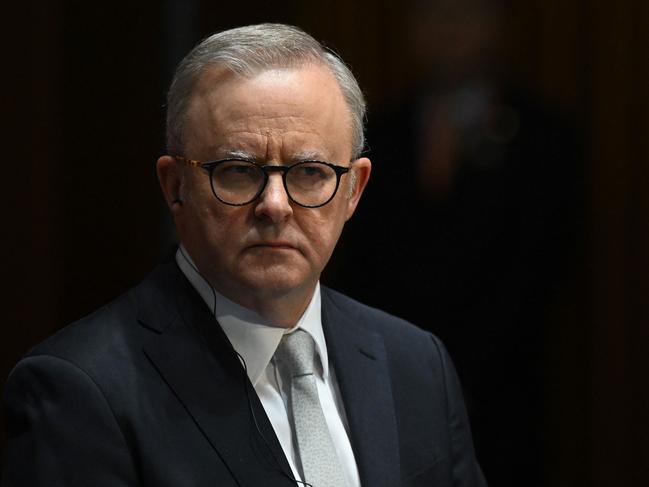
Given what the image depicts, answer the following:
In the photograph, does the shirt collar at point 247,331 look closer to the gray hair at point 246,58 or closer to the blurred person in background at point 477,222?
the gray hair at point 246,58

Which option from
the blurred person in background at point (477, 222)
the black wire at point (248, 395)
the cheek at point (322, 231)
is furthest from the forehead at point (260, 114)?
the blurred person in background at point (477, 222)

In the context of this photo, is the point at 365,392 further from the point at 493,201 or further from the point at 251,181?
the point at 493,201

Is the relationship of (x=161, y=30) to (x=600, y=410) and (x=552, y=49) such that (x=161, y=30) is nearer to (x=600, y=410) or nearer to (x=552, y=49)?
(x=552, y=49)

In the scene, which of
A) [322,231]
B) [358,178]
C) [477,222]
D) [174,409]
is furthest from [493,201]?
[174,409]

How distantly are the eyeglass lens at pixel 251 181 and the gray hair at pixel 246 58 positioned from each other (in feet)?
0.39

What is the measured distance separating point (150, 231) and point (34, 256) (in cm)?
43

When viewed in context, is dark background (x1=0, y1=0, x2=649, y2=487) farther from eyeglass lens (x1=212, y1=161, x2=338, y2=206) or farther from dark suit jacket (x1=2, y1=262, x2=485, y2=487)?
eyeglass lens (x1=212, y1=161, x2=338, y2=206)

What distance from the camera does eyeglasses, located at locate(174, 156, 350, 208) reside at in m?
1.82

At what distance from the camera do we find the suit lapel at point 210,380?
1785 mm

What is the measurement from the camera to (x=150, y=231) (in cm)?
367

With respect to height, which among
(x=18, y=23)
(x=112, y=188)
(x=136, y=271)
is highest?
(x=18, y=23)

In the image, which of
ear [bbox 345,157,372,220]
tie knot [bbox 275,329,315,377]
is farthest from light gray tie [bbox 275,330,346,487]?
ear [bbox 345,157,372,220]

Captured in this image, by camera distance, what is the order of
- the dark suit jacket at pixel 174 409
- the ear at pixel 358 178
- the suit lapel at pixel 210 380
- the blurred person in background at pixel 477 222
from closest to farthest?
the dark suit jacket at pixel 174 409, the suit lapel at pixel 210 380, the ear at pixel 358 178, the blurred person in background at pixel 477 222

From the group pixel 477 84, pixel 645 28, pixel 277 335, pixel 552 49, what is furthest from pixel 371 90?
pixel 277 335
